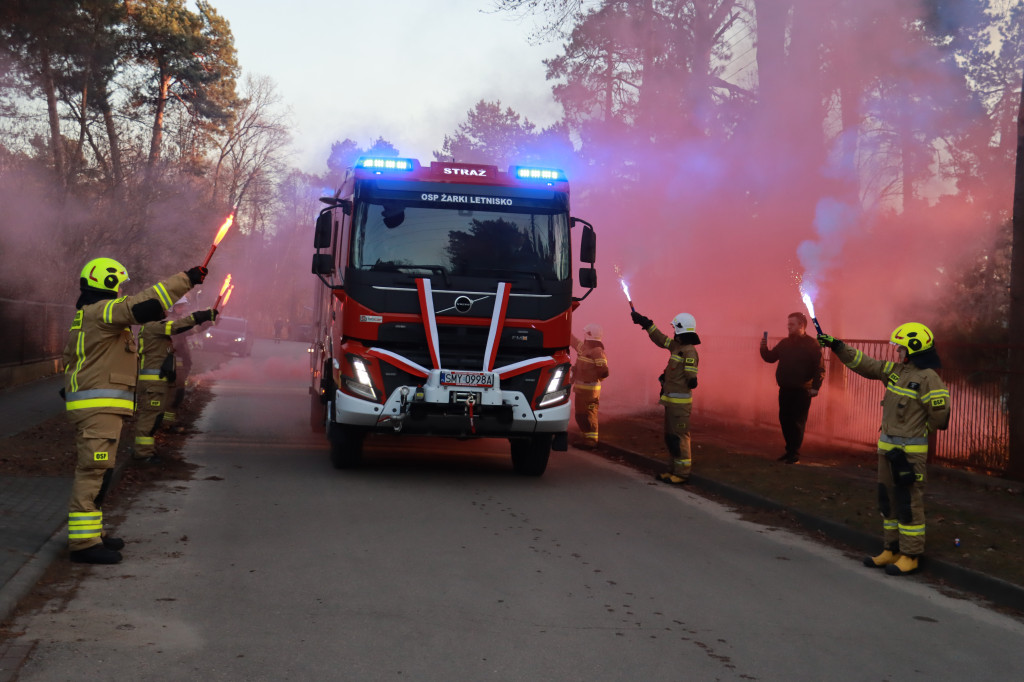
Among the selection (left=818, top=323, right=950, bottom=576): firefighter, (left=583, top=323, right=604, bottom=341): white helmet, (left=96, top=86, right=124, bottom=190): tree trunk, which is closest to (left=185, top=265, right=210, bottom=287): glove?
(left=818, top=323, right=950, bottom=576): firefighter

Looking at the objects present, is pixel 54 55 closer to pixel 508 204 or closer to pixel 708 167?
pixel 708 167

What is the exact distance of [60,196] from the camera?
23188mm

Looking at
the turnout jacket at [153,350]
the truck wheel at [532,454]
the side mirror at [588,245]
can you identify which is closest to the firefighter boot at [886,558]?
the truck wheel at [532,454]

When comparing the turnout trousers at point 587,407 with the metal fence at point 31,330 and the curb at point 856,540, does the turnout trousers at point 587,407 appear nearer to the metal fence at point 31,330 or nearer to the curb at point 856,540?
the curb at point 856,540

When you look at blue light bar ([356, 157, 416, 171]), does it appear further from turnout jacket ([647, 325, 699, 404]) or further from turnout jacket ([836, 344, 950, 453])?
turnout jacket ([836, 344, 950, 453])

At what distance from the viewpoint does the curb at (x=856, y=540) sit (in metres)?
6.46

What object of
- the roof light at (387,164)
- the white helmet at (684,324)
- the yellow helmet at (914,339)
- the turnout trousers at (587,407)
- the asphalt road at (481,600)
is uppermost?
the roof light at (387,164)

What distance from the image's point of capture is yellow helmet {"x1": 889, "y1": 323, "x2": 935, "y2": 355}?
7.32 m

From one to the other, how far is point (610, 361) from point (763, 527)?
15656 millimetres

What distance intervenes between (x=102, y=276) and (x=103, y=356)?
20.3 inches

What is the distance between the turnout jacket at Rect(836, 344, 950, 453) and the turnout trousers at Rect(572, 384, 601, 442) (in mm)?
6543

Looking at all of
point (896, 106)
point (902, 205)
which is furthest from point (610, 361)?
point (896, 106)

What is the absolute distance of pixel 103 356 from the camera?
6.51 meters

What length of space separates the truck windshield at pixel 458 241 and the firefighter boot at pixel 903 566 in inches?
178
